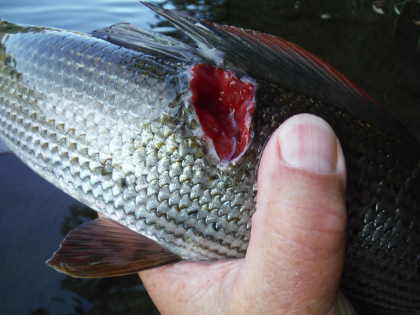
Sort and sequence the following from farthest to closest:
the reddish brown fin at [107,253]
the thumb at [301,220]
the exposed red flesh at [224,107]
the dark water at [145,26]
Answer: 1. the dark water at [145,26]
2. the reddish brown fin at [107,253]
3. the exposed red flesh at [224,107]
4. the thumb at [301,220]

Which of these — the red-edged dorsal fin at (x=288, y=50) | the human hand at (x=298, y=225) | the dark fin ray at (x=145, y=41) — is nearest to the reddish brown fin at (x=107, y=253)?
the human hand at (x=298, y=225)

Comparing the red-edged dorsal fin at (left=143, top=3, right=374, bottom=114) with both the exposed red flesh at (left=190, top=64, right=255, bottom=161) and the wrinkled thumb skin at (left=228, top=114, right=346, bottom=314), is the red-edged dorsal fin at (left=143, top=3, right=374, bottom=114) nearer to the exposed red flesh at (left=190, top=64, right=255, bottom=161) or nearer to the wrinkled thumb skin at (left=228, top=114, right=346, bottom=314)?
the exposed red flesh at (left=190, top=64, right=255, bottom=161)

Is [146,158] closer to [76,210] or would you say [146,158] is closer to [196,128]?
[196,128]

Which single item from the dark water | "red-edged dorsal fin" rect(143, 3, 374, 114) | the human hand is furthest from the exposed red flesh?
the dark water

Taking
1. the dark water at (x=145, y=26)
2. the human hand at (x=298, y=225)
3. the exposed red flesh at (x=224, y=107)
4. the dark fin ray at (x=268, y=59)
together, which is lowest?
the dark water at (x=145, y=26)

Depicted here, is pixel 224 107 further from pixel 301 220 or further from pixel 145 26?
pixel 145 26

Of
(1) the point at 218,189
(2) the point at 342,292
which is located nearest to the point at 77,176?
(1) the point at 218,189

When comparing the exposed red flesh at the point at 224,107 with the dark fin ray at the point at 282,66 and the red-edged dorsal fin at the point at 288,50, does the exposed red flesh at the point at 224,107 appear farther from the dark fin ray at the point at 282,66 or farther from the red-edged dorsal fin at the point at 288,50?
the red-edged dorsal fin at the point at 288,50
